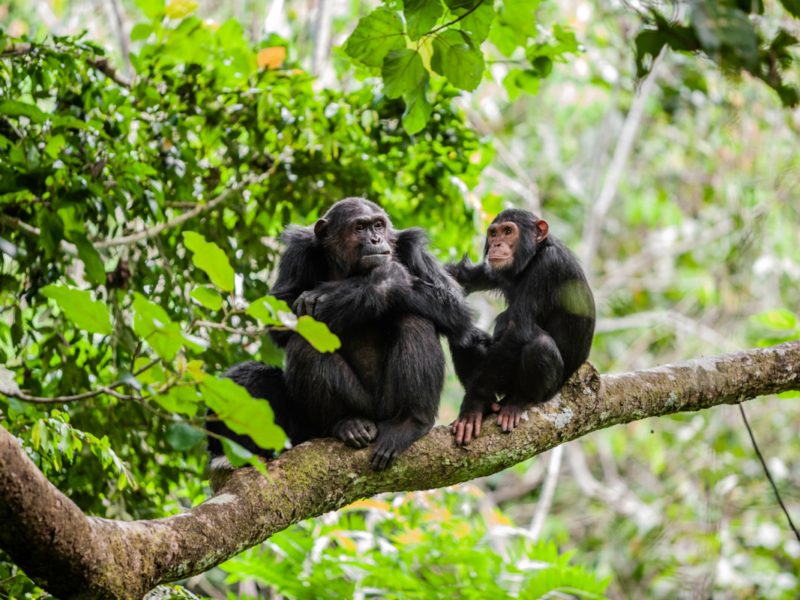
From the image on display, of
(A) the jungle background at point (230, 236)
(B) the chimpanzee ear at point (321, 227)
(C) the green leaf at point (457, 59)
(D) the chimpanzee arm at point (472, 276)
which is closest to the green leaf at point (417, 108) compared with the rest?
(A) the jungle background at point (230, 236)

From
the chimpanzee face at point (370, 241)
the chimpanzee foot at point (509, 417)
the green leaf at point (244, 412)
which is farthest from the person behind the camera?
the chimpanzee face at point (370, 241)

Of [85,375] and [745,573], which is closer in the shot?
[85,375]

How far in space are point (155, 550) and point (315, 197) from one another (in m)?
3.40

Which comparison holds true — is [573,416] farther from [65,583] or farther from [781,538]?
[781,538]

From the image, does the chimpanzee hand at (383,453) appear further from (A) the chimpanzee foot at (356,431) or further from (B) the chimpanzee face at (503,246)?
(B) the chimpanzee face at (503,246)

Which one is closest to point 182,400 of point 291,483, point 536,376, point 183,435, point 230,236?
point 183,435

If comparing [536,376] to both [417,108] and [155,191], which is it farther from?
[155,191]

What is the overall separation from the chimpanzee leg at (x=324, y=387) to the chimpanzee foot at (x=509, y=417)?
68cm

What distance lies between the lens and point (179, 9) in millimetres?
4828

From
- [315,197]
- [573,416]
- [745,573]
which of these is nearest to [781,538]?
[745,573]

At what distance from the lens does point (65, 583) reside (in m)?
2.16

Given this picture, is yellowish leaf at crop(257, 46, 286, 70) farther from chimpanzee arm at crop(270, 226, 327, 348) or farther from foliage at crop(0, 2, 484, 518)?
chimpanzee arm at crop(270, 226, 327, 348)

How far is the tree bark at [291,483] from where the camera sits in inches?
81.4

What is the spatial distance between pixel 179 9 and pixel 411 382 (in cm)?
315
